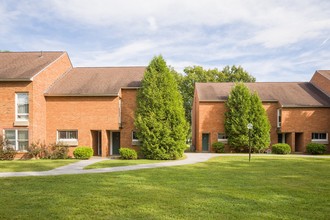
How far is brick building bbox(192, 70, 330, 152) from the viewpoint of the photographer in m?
30.7

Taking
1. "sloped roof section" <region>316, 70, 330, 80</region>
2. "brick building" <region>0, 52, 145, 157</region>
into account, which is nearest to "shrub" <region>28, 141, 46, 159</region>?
"brick building" <region>0, 52, 145, 157</region>

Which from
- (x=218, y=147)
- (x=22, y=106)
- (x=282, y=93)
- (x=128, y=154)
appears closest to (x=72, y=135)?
(x=22, y=106)

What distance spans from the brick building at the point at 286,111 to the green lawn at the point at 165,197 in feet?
62.8

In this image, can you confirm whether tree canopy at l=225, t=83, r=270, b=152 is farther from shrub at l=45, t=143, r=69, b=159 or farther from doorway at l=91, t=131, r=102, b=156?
shrub at l=45, t=143, r=69, b=159

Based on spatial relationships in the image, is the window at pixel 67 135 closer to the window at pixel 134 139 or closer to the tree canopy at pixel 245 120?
the window at pixel 134 139

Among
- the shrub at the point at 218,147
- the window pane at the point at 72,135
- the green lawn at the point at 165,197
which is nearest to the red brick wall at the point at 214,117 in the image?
the shrub at the point at 218,147

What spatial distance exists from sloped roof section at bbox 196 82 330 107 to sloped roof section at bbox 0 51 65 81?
16.7m

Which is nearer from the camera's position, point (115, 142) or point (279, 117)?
point (115, 142)

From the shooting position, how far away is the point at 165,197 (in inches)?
343

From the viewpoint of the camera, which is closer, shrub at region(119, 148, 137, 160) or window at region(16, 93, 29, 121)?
shrub at region(119, 148, 137, 160)

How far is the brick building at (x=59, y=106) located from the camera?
22.4 meters

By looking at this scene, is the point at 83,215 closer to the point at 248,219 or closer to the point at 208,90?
the point at 248,219

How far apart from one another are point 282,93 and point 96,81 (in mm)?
21384

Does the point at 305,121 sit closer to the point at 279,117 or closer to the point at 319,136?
the point at 319,136
